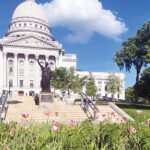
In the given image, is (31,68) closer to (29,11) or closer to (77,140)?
(29,11)

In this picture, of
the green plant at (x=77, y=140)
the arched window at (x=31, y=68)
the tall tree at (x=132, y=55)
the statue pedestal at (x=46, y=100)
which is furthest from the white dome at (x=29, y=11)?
the green plant at (x=77, y=140)

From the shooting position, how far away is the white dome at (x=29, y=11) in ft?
279

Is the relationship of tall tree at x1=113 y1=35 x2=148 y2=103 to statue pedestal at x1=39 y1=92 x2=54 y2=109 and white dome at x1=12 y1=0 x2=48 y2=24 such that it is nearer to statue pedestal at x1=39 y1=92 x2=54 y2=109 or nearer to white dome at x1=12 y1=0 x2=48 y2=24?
statue pedestal at x1=39 y1=92 x2=54 y2=109

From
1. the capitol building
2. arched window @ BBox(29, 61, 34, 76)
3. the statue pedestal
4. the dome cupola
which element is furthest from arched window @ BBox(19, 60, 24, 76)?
the statue pedestal

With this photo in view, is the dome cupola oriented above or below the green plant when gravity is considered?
above

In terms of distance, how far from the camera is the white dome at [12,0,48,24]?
85000 mm

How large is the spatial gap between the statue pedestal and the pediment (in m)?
48.8

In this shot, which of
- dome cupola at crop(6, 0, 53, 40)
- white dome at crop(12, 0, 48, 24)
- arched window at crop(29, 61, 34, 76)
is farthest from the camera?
white dome at crop(12, 0, 48, 24)

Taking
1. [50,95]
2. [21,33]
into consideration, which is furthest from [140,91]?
[21,33]

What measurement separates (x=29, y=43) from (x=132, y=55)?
4267 cm

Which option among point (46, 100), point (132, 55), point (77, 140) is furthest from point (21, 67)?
point (77, 140)

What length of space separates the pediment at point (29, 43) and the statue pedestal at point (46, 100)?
48.8 meters

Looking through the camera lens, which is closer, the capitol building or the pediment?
the capitol building

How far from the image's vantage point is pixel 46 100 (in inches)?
679
